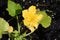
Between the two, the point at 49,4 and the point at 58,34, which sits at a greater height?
the point at 49,4

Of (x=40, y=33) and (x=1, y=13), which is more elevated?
(x=1, y=13)

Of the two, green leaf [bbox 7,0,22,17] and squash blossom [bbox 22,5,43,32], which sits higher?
green leaf [bbox 7,0,22,17]

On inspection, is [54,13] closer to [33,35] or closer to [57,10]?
[57,10]

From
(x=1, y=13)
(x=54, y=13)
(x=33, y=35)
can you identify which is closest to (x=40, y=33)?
(x=33, y=35)

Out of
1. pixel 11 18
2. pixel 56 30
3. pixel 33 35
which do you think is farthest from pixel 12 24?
pixel 56 30

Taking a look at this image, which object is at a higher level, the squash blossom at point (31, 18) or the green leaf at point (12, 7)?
the green leaf at point (12, 7)

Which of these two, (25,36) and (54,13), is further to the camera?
(54,13)

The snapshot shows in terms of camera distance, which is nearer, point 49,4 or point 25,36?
point 25,36

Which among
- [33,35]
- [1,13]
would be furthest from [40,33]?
[1,13]

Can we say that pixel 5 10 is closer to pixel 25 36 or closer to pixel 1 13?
pixel 1 13
